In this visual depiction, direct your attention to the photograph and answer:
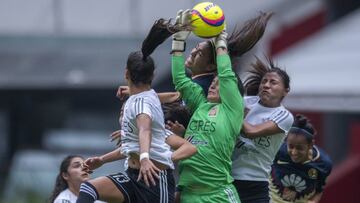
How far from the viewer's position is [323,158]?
11.9m

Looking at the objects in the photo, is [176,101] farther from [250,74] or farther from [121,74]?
[121,74]

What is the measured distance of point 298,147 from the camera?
11758mm

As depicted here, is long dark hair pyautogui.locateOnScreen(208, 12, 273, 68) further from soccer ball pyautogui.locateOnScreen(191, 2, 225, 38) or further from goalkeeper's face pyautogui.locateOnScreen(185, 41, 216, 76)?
soccer ball pyautogui.locateOnScreen(191, 2, 225, 38)

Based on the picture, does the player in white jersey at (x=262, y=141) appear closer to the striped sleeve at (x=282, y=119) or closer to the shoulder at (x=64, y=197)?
the striped sleeve at (x=282, y=119)

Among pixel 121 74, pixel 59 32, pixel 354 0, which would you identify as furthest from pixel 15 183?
pixel 354 0

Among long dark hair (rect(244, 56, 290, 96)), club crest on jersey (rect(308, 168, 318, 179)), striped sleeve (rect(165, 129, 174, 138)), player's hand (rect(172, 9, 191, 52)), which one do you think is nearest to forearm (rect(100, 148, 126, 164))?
striped sleeve (rect(165, 129, 174, 138))

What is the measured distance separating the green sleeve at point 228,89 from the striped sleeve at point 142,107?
0.62 m

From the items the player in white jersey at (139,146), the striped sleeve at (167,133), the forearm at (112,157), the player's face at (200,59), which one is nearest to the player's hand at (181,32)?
the player in white jersey at (139,146)

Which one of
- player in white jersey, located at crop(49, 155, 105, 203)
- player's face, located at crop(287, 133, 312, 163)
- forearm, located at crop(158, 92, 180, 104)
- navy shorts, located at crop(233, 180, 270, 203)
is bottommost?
player in white jersey, located at crop(49, 155, 105, 203)

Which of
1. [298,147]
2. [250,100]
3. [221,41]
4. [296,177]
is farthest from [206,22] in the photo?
[296,177]

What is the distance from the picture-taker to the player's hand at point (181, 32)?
10312 mm

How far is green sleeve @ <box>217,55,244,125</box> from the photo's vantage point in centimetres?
1026

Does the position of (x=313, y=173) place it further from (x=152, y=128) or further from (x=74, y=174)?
(x=152, y=128)

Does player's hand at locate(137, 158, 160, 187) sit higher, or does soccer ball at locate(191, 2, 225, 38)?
soccer ball at locate(191, 2, 225, 38)
